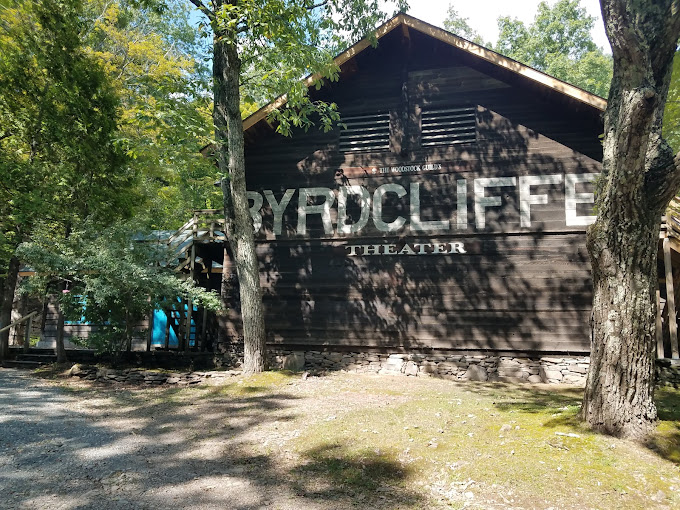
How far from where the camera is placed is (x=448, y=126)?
45.2 ft

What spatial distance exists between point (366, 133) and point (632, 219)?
954 cm

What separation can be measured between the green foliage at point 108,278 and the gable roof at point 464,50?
4.75 m

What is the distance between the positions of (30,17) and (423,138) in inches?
479

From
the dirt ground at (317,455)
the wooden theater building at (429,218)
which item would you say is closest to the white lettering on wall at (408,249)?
the wooden theater building at (429,218)

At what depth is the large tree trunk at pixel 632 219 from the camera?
560cm

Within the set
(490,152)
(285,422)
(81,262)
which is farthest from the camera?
(490,152)

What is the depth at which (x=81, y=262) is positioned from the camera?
11.9 meters

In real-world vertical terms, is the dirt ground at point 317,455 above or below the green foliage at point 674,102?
below

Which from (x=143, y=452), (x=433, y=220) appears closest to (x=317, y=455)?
(x=143, y=452)

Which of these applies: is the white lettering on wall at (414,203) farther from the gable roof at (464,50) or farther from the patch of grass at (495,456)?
the patch of grass at (495,456)

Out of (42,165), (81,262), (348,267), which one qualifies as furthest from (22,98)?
(348,267)

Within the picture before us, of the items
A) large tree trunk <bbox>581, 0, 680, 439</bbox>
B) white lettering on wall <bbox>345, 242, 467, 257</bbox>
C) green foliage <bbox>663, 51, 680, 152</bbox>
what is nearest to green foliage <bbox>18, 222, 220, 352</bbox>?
white lettering on wall <bbox>345, 242, 467, 257</bbox>

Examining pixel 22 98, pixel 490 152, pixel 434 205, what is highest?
pixel 22 98

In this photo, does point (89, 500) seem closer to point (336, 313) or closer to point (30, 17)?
point (336, 313)
